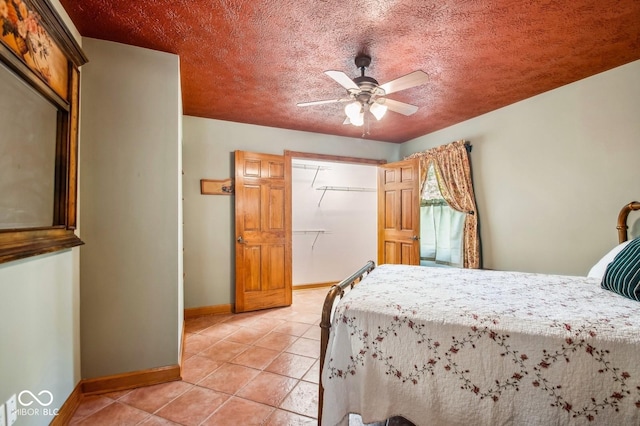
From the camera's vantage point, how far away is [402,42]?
202 cm

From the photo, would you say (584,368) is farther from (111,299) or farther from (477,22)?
(111,299)

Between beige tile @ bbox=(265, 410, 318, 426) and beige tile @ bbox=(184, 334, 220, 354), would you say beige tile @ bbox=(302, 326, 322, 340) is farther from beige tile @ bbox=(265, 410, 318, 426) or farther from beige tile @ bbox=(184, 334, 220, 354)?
beige tile @ bbox=(265, 410, 318, 426)

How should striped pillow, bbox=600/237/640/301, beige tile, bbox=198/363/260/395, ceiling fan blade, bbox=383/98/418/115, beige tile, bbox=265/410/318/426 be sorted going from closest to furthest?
striped pillow, bbox=600/237/640/301, beige tile, bbox=265/410/318/426, beige tile, bbox=198/363/260/395, ceiling fan blade, bbox=383/98/418/115

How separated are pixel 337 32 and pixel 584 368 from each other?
2198 millimetres

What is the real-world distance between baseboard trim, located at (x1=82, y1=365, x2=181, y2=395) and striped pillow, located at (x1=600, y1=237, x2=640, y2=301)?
290 centimetres

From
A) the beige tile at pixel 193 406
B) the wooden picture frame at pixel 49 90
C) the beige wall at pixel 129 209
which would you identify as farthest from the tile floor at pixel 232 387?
the wooden picture frame at pixel 49 90

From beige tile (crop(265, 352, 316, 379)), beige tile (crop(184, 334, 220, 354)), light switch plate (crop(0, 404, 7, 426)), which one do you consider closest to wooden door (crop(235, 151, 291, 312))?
beige tile (crop(184, 334, 220, 354))

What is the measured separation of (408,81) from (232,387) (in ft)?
8.21

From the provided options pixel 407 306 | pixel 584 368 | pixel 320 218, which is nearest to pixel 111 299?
pixel 407 306

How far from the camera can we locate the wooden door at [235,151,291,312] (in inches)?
142

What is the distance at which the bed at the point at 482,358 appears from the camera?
112cm

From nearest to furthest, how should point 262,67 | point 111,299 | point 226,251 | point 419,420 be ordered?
point 419,420 < point 111,299 < point 262,67 < point 226,251

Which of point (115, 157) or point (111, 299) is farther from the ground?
point (115, 157)
